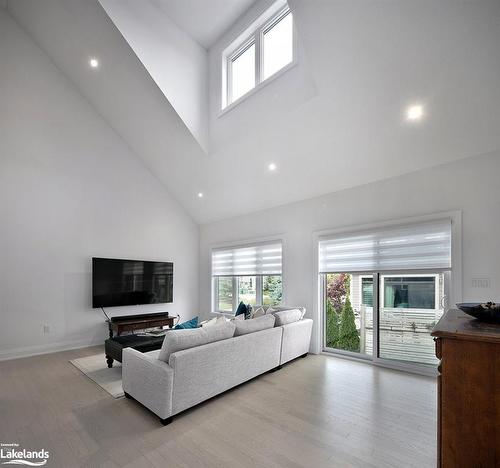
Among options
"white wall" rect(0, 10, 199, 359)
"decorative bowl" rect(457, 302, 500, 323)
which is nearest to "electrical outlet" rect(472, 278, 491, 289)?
"decorative bowl" rect(457, 302, 500, 323)

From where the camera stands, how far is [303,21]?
3.25 metres

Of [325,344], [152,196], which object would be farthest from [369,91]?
[152,196]

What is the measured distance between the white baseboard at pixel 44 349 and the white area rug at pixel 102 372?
0.76 m

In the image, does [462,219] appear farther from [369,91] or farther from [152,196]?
[152,196]

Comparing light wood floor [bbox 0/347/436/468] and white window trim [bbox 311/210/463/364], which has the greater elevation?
white window trim [bbox 311/210/463/364]

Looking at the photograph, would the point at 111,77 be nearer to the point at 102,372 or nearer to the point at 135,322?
the point at 135,322

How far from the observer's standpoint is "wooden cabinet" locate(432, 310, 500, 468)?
4.03 feet

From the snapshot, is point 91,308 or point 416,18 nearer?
point 416,18

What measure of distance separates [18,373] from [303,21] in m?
5.83

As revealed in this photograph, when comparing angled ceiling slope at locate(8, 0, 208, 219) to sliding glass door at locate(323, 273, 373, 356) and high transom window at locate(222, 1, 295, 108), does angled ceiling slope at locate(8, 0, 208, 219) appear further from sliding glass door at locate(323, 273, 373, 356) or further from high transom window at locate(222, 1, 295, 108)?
sliding glass door at locate(323, 273, 373, 356)

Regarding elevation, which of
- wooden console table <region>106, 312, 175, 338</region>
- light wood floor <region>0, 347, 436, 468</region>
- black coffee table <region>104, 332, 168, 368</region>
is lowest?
light wood floor <region>0, 347, 436, 468</region>

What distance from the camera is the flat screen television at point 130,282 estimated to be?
5555 mm

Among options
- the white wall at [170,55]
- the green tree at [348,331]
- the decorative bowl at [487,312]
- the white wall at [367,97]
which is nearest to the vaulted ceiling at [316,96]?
the white wall at [367,97]

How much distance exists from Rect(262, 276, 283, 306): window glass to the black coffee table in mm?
2422
